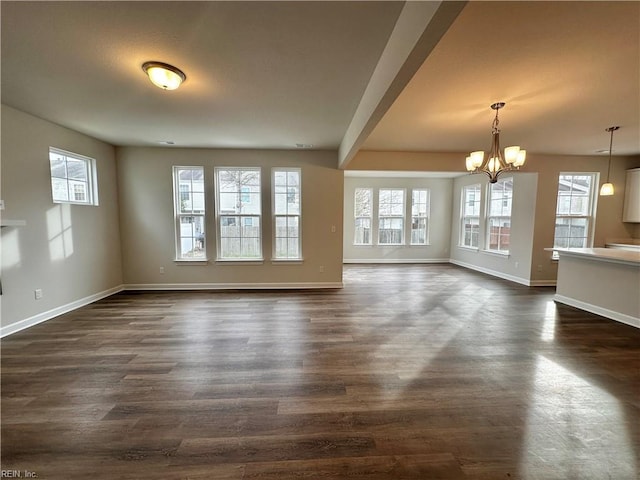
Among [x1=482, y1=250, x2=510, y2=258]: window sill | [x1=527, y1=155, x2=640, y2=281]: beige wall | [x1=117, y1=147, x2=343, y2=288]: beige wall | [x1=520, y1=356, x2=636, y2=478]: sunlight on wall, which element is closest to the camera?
[x1=520, y1=356, x2=636, y2=478]: sunlight on wall

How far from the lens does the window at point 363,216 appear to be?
7.80 meters

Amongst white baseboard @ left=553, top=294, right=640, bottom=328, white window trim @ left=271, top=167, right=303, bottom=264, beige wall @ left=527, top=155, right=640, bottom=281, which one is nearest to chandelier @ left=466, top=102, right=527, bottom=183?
white baseboard @ left=553, top=294, right=640, bottom=328

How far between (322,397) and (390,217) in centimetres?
663

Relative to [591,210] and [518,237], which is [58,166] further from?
[591,210]

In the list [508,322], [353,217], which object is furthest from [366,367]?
[353,217]

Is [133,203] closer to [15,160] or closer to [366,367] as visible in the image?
[15,160]

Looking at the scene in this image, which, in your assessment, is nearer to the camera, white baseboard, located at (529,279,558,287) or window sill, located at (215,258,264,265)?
window sill, located at (215,258,264,265)

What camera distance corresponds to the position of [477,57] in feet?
6.45

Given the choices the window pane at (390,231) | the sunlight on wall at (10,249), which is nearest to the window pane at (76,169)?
the sunlight on wall at (10,249)

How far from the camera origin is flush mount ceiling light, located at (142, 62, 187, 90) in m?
2.10

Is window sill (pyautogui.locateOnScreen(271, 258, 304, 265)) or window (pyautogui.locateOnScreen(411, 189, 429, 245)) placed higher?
window (pyautogui.locateOnScreen(411, 189, 429, 245))

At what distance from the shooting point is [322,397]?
6.44ft

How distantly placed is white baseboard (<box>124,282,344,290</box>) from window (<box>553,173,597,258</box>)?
4692 mm

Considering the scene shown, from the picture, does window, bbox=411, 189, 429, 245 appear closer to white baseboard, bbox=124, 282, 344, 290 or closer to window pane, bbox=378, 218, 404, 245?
window pane, bbox=378, 218, 404, 245
